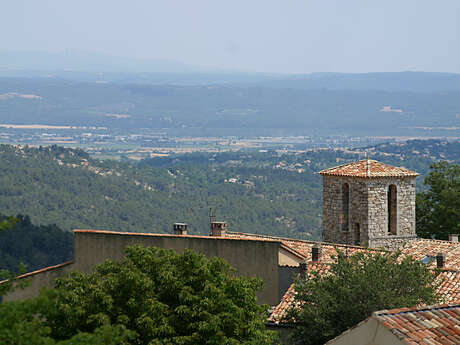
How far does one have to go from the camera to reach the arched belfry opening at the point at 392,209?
35281 millimetres

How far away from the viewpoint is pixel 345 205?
116ft

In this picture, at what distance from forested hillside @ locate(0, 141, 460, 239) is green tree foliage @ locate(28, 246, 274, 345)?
9509 cm

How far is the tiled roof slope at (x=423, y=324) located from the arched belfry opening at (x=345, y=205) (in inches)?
843

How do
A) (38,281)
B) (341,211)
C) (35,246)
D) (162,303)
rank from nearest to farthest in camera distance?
(162,303) < (38,281) < (341,211) < (35,246)

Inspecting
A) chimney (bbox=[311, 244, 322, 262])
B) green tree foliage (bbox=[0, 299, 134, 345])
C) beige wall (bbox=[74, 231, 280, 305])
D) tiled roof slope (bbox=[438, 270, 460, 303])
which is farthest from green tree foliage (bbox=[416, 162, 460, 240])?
green tree foliage (bbox=[0, 299, 134, 345])

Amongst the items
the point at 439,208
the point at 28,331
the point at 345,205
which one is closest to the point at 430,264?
the point at 345,205

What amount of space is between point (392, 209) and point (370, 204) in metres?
1.16

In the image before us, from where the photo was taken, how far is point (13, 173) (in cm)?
14450

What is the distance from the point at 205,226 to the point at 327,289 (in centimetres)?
10339

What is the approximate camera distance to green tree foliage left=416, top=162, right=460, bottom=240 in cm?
4462

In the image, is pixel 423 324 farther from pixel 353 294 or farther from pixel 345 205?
pixel 345 205

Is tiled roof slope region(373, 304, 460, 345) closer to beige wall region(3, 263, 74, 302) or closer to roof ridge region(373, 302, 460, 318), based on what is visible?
roof ridge region(373, 302, 460, 318)

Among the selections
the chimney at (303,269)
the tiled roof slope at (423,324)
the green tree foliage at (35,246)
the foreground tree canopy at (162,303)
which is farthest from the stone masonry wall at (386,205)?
the green tree foliage at (35,246)

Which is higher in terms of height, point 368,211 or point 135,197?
point 368,211
